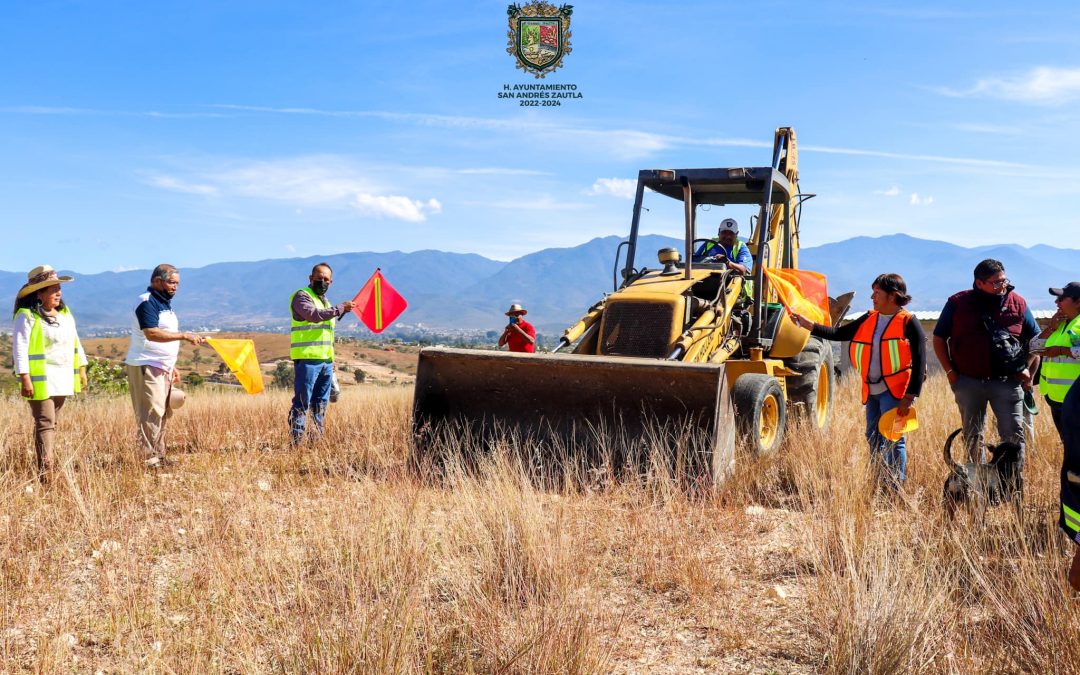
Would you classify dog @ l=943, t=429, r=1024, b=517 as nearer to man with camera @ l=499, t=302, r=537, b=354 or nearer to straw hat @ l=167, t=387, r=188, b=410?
straw hat @ l=167, t=387, r=188, b=410

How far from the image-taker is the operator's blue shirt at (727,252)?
8328mm

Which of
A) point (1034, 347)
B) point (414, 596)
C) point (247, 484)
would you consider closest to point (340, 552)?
point (414, 596)

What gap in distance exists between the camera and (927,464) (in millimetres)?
6348

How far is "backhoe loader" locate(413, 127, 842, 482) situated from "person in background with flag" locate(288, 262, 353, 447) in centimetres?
139

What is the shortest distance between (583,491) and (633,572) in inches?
64.4

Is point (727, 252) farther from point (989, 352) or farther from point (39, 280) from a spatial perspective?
point (39, 280)

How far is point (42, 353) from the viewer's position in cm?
643

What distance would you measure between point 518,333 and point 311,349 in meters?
3.48

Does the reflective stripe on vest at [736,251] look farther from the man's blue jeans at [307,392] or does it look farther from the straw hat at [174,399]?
the straw hat at [174,399]

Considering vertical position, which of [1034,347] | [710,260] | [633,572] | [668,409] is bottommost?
[633,572]

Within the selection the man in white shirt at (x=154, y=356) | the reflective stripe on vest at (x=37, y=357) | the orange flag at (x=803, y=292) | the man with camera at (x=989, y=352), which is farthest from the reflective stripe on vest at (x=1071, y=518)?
the reflective stripe on vest at (x=37, y=357)

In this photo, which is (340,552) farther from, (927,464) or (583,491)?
(927,464)

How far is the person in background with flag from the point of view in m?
8.01

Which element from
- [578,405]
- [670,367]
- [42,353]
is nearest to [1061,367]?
[670,367]
